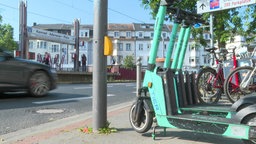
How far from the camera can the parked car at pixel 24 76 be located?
9.55m

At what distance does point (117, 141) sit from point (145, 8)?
15.6 meters

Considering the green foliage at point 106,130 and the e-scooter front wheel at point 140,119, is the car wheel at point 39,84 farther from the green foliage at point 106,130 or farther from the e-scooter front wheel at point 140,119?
the e-scooter front wheel at point 140,119

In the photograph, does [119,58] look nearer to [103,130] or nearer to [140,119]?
[103,130]

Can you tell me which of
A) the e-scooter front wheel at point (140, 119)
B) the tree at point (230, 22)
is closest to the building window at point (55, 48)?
the tree at point (230, 22)

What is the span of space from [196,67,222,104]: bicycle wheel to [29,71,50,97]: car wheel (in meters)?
4.75

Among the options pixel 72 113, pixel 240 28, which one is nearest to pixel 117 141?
pixel 72 113

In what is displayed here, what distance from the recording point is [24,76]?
993 centimetres

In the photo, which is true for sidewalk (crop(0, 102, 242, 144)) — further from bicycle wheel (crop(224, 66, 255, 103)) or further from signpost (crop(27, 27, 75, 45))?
signpost (crop(27, 27, 75, 45))

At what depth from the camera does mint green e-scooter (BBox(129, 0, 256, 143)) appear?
4.09 m

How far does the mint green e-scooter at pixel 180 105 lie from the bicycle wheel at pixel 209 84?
247 centimetres

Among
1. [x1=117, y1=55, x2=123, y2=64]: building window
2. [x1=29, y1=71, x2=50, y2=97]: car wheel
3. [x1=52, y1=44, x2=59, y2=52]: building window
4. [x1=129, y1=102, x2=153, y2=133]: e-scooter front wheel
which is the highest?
[x1=52, y1=44, x2=59, y2=52]: building window

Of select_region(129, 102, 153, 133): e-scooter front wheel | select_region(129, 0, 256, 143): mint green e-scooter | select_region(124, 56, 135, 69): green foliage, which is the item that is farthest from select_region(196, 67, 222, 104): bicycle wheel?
select_region(124, 56, 135, 69): green foliage

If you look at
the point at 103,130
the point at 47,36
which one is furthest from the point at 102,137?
the point at 47,36

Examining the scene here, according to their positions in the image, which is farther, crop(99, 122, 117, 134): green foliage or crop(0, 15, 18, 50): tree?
crop(0, 15, 18, 50): tree
